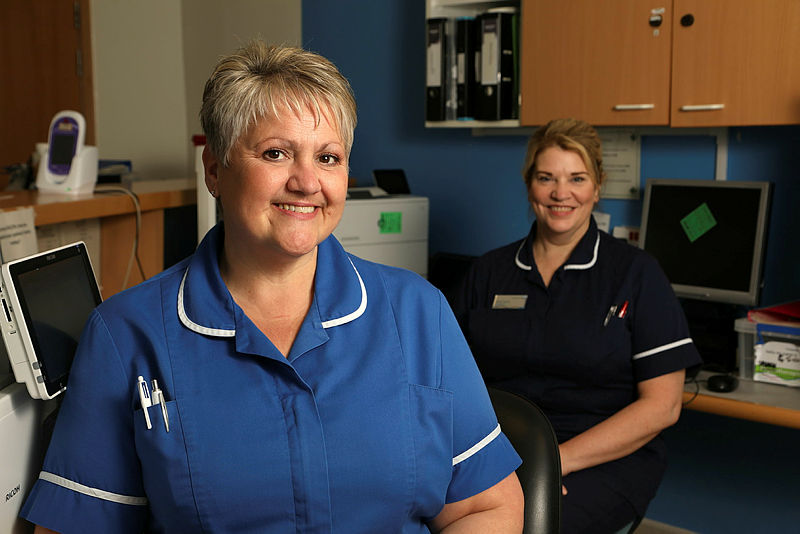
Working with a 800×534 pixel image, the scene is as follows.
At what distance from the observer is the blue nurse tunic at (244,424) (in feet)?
3.58

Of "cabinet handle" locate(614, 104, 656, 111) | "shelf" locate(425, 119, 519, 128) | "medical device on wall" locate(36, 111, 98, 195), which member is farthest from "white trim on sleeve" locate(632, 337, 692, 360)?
"medical device on wall" locate(36, 111, 98, 195)

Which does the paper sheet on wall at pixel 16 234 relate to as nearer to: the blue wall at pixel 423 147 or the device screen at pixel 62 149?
the device screen at pixel 62 149

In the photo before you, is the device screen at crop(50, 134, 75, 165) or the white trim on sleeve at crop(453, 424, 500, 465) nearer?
the white trim on sleeve at crop(453, 424, 500, 465)

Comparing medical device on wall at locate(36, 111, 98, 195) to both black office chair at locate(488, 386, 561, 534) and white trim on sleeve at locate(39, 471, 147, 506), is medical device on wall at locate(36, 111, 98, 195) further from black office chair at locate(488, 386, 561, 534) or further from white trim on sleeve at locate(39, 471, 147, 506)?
black office chair at locate(488, 386, 561, 534)

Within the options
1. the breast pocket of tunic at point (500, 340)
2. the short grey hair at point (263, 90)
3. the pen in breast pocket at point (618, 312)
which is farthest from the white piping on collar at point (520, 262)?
the short grey hair at point (263, 90)

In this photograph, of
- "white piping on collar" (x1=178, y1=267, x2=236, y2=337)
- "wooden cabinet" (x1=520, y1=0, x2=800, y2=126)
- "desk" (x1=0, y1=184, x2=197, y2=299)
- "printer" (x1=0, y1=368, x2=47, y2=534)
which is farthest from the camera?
"desk" (x1=0, y1=184, x2=197, y2=299)

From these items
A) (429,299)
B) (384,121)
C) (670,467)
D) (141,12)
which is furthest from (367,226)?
(141,12)

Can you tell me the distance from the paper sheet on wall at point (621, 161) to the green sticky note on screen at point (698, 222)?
0.81 ft

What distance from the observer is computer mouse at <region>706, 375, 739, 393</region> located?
2.18 m

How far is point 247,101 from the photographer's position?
3.76ft

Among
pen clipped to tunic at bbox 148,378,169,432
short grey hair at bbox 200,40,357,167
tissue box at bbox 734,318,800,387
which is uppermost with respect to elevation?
short grey hair at bbox 200,40,357,167

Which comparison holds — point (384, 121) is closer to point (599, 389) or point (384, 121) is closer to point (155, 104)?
point (155, 104)

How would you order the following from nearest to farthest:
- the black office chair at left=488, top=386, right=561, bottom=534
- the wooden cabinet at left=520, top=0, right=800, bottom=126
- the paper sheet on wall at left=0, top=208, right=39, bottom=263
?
the black office chair at left=488, top=386, right=561, bottom=534 < the paper sheet on wall at left=0, top=208, right=39, bottom=263 < the wooden cabinet at left=520, top=0, right=800, bottom=126

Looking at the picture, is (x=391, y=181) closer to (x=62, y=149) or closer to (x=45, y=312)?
(x=62, y=149)
